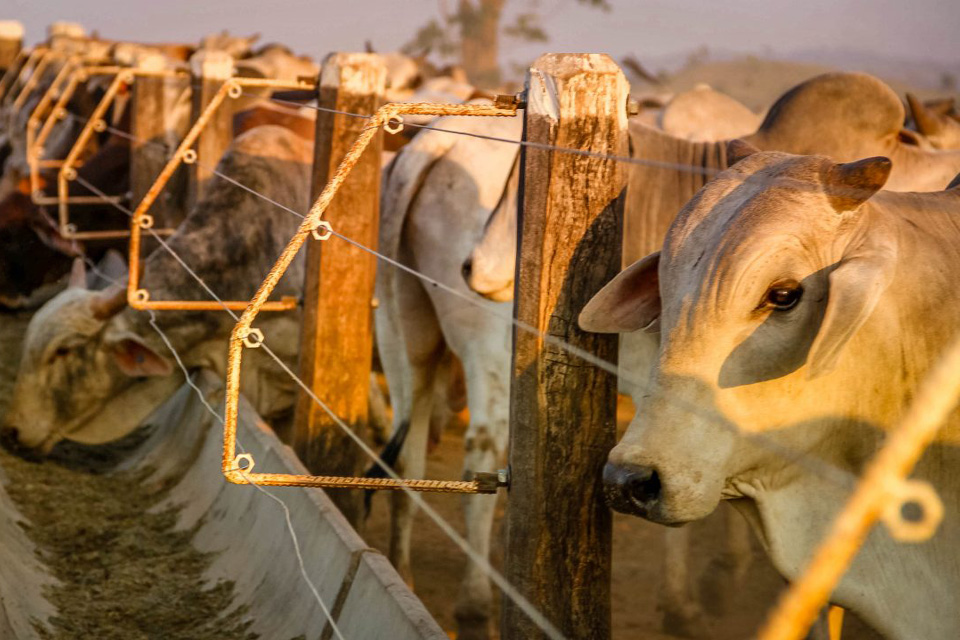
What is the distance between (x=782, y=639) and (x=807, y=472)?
1.53 m

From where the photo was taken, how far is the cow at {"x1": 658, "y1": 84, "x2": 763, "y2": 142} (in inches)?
287

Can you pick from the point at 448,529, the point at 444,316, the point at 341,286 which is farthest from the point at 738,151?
the point at 444,316

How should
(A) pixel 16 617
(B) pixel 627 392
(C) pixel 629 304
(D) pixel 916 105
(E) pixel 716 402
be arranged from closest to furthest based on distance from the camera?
(E) pixel 716 402 < (C) pixel 629 304 < (A) pixel 16 617 < (B) pixel 627 392 < (D) pixel 916 105

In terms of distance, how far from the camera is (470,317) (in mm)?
4633

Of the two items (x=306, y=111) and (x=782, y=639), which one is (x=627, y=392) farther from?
(x=306, y=111)

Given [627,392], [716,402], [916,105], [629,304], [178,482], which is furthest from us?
[916,105]

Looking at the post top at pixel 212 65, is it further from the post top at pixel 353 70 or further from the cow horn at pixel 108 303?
the post top at pixel 353 70

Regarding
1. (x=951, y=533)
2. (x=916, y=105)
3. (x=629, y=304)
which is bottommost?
(x=951, y=533)

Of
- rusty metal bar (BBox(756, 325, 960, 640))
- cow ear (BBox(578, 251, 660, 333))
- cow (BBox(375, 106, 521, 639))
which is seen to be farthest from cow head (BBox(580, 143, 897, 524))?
cow (BBox(375, 106, 521, 639))

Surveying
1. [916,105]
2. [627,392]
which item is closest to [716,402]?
[627,392]

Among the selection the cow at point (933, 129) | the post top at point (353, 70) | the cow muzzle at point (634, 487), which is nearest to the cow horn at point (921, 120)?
the cow at point (933, 129)

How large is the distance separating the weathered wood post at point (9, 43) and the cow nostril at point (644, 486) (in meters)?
13.2

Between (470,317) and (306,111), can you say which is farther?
(306,111)

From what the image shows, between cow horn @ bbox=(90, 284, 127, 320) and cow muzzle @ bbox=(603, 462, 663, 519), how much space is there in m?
3.76
